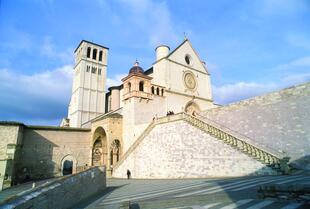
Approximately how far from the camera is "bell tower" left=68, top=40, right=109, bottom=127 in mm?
42188

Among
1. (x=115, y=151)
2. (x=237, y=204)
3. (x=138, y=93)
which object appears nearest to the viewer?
(x=237, y=204)

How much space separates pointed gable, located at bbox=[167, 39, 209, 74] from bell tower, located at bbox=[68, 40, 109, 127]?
2129 cm

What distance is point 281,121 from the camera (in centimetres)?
1620

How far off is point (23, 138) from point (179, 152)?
55.5ft

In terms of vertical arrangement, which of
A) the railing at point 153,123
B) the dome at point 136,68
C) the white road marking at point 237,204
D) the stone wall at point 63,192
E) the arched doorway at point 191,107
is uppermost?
the dome at point 136,68

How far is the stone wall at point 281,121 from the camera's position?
48.1ft

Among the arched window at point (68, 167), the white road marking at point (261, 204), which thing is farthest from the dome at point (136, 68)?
the white road marking at point (261, 204)

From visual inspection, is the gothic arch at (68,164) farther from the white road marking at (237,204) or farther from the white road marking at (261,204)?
the white road marking at (261,204)

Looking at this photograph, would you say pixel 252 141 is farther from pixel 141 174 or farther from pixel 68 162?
pixel 68 162

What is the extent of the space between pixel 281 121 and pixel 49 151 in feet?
76.9

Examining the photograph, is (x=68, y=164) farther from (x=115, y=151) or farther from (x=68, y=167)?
(x=115, y=151)

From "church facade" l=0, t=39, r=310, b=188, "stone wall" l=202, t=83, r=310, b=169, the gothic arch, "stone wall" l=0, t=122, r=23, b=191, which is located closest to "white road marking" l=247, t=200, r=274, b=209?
"church facade" l=0, t=39, r=310, b=188

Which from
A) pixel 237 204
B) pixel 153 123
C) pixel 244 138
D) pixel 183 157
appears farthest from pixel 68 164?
pixel 237 204

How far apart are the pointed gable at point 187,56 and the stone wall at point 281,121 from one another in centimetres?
1303
